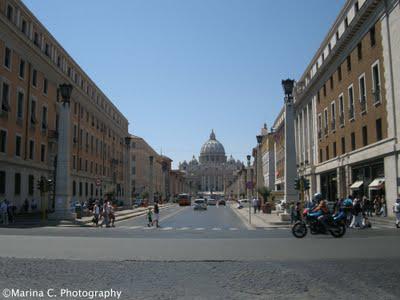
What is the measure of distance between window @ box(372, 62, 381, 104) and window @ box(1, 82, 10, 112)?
29565 millimetres

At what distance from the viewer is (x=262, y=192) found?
169 ft

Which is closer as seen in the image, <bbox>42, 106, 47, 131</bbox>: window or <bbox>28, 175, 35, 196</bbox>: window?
<bbox>28, 175, 35, 196</bbox>: window

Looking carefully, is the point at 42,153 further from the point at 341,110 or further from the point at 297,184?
the point at 341,110

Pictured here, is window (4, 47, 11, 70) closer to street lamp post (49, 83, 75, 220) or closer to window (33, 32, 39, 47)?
window (33, 32, 39, 47)

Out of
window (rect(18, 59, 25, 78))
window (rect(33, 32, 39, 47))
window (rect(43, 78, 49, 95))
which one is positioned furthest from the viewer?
window (rect(43, 78, 49, 95))

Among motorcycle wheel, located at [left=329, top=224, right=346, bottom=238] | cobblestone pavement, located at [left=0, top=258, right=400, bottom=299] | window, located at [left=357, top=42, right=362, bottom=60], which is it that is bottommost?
cobblestone pavement, located at [left=0, top=258, right=400, bottom=299]

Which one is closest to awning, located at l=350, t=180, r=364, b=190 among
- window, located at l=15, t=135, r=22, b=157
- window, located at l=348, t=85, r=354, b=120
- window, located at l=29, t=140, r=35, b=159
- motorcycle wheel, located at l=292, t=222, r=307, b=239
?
window, located at l=348, t=85, r=354, b=120

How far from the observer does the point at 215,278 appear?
9469mm

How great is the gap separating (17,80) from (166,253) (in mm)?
32696

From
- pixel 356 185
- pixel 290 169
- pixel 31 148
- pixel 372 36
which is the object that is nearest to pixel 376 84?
pixel 372 36

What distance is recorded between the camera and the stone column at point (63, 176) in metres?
34.0

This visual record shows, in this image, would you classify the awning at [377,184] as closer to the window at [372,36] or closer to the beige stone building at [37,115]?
the window at [372,36]

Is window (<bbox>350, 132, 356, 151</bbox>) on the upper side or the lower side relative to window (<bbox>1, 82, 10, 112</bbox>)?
lower

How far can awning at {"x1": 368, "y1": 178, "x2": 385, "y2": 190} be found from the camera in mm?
32969
